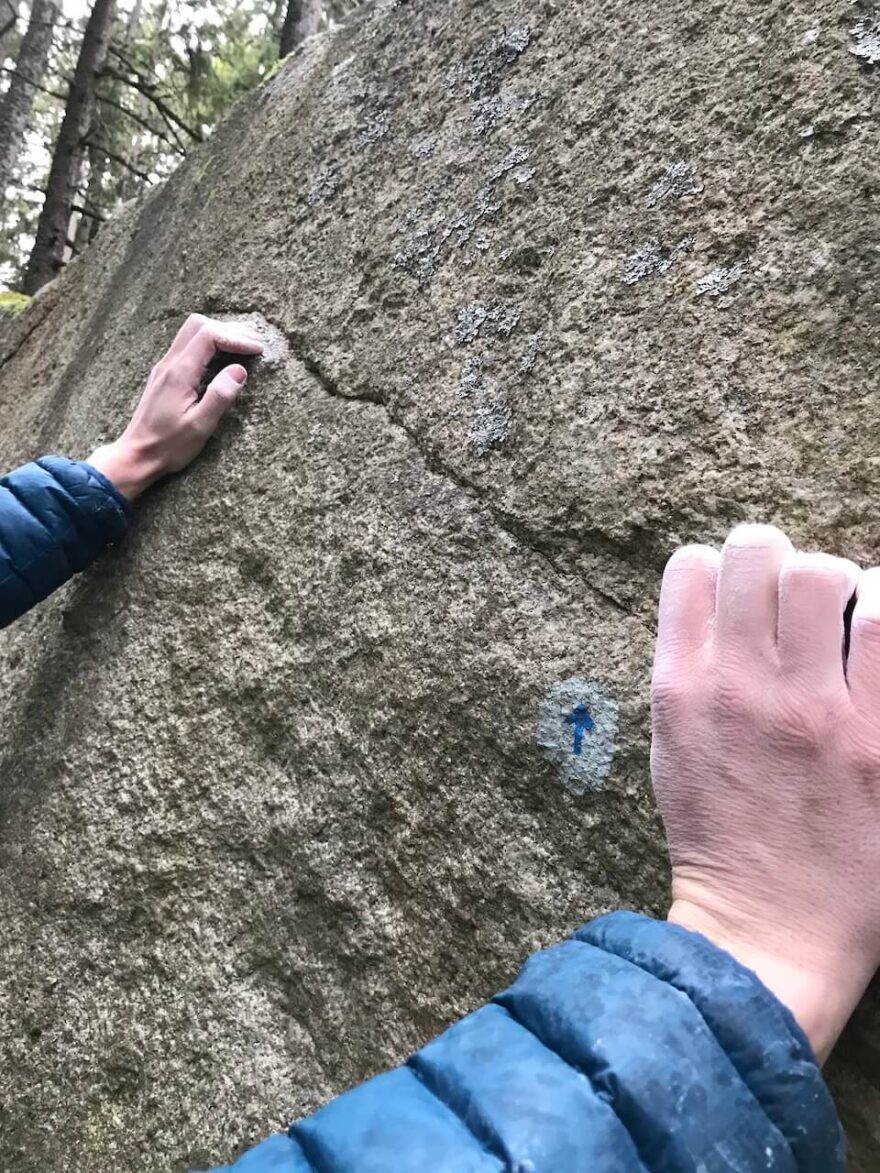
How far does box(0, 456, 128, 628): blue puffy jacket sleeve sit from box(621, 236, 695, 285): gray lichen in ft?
3.97

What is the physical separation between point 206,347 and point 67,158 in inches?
221

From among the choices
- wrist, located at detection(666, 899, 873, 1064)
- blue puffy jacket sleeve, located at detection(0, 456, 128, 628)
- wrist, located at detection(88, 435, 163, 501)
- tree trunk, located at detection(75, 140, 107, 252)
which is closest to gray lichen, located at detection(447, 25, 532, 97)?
wrist, located at detection(88, 435, 163, 501)

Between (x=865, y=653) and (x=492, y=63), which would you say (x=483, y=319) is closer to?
(x=492, y=63)

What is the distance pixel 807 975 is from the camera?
0.87m

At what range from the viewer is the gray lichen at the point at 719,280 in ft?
4.33

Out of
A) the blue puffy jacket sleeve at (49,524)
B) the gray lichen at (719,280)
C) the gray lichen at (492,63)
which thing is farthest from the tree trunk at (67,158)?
the gray lichen at (719,280)

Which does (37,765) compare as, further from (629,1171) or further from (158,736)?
(629,1171)

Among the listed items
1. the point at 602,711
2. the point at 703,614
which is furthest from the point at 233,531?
the point at 703,614

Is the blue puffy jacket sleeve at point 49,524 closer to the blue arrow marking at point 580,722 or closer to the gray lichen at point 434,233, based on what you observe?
the gray lichen at point 434,233

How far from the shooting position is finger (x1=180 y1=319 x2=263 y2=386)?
6.42 ft

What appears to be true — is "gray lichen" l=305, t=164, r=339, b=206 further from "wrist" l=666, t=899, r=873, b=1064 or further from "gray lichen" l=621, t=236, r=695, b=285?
"wrist" l=666, t=899, r=873, b=1064

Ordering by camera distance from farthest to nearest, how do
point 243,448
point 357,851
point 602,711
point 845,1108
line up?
1. point 243,448
2. point 357,851
3. point 602,711
4. point 845,1108

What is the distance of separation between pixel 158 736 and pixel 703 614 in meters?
1.16

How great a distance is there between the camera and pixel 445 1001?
1.30m
